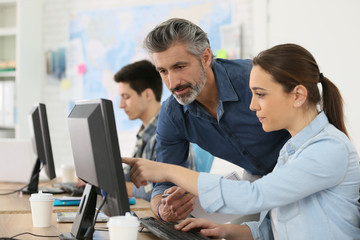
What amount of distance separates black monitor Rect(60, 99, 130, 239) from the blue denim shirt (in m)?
0.65

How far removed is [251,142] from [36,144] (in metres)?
1.13

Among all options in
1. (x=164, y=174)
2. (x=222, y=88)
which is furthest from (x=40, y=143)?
(x=164, y=174)

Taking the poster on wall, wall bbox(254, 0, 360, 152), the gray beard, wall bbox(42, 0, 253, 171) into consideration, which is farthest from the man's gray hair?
wall bbox(42, 0, 253, 171)

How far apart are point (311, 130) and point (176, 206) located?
0.56 meters

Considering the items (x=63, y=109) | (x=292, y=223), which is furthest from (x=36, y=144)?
(x=63, y=109)

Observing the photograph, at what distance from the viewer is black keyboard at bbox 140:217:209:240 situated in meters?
1.26

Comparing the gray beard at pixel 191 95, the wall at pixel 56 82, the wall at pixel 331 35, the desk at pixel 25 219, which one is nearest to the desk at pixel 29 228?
the desk at pixel 25 219

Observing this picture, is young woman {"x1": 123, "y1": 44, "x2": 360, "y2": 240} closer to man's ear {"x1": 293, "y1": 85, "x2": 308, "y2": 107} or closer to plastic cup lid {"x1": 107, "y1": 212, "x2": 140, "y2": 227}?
man's ear {"x1": 293, "y1": 85, "x2": 308, "y2": 107}

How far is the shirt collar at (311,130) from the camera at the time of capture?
130cm

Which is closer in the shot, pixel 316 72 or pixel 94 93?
pixel 316 72

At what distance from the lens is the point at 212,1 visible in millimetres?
4066

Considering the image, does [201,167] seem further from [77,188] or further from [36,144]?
[36,144]

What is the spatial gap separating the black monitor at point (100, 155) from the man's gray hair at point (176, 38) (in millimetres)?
577

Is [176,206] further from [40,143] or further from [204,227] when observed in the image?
Answer: [40,143]
